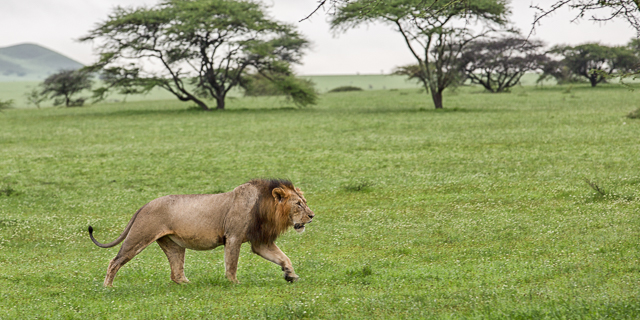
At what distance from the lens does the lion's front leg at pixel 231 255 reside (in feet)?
35.0

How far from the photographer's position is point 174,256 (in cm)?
1123

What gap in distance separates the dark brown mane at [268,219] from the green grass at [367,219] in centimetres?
97

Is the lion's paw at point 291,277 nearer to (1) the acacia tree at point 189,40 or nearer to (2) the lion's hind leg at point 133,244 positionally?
(2) the lion's hind leg at point 133,244

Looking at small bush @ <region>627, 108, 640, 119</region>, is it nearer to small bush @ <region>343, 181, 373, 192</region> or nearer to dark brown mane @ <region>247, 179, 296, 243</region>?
small bush @ <region>343, 181, 373, 192</region>

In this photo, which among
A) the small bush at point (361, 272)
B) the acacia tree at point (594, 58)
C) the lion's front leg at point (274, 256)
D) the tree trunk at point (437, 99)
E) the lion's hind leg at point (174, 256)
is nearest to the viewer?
the lion's front leg at point (274, 256)

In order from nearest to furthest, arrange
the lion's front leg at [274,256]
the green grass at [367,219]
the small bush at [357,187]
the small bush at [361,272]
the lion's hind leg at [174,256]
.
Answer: the green grass at [367,219]
the lion's front leg at [274,256]
the lion's hind leg at [174,256]
the small bush at [361,272]
the small bush at [357,187]

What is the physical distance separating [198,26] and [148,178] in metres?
35.5

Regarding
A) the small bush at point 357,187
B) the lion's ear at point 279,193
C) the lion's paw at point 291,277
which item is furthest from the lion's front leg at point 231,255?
the small bush at point 357,187

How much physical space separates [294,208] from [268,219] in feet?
1.70

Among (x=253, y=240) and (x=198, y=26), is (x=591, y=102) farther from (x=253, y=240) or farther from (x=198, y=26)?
(x=253, y=240)

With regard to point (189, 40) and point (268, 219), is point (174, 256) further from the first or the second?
point (189, 40)

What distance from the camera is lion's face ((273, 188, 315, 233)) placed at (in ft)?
34.7

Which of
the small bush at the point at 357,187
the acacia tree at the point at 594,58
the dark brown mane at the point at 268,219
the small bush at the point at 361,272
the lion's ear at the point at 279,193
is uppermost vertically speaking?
the acacia tree at the point at 594,58

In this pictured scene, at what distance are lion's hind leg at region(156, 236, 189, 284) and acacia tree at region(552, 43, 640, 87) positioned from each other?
3633 inches
